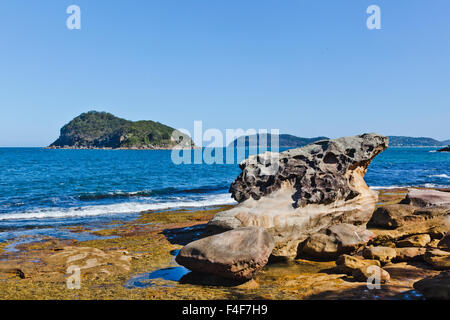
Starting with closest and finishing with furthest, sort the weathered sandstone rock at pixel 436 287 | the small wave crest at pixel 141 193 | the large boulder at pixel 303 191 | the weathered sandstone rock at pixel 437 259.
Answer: the weathered sandstone rock at pixel 436 287
the weathered sandstone rock at pixel 437 259
the large boulder at pixel 303 191
the small wave crest at pixel 141 193

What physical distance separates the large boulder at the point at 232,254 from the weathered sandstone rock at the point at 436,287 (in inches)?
129

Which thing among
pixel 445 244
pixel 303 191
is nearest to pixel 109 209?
pixel 303 191

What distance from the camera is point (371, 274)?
25.0 ft

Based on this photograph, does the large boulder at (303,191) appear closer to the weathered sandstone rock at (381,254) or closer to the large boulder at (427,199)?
the weathered sandstone rock at (381,254)

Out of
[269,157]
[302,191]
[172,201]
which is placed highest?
[269,157]

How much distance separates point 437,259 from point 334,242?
2.56 metres

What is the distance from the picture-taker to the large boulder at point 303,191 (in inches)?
423

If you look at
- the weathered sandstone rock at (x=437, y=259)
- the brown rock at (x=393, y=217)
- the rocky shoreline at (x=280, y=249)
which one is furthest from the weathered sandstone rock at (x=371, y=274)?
the brown rock at (x=393, y=217)

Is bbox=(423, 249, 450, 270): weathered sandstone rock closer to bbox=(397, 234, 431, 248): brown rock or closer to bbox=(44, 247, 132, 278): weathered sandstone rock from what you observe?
bbox=(397, 234, 431, 248): brown rock

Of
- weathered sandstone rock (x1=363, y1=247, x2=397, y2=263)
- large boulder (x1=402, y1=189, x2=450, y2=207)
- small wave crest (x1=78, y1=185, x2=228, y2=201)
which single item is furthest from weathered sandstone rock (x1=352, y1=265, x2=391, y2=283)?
small wave crest (x1=78, y1=185, x2=228, y2=201)
